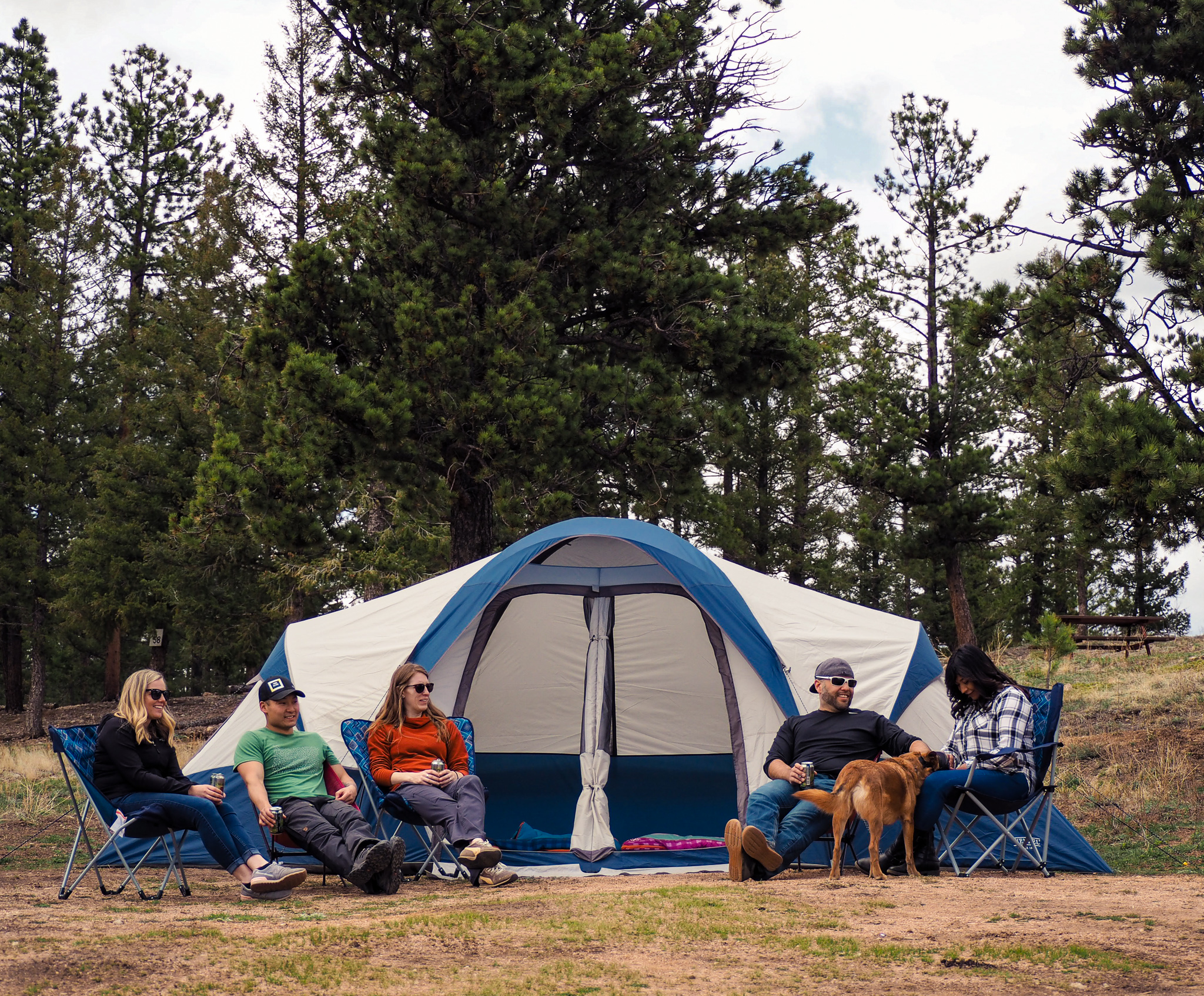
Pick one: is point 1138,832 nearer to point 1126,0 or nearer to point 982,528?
point 1126,0

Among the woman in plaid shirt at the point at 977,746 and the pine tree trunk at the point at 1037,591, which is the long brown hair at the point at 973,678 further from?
the pine tree trunk at the point at 1037,591

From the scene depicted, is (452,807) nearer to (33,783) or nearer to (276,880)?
(276,880)

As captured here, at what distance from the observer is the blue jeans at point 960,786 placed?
4.88m

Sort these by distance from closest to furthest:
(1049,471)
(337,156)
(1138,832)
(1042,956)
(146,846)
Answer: (1042,956), (146,846), (1138,832), (1049,471), (337,156)

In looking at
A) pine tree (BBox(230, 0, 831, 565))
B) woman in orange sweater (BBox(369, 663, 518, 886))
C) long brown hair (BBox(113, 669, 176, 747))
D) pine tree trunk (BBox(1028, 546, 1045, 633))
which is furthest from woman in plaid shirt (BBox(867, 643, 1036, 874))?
pine tree trunk (BBox(1028, 546, 1045, 633))

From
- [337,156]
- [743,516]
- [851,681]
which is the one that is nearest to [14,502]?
[337,156]

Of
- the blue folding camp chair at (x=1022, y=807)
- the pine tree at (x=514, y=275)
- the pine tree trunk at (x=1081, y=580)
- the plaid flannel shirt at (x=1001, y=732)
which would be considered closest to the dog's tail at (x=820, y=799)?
the blue folding camp chair at (x=1022, y=807)

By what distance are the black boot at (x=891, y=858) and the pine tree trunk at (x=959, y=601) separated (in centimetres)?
1177

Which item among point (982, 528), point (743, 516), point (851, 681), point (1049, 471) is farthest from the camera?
point (743, 516)

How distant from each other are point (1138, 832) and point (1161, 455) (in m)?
2.41

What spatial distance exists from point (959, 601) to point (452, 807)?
43.5ft

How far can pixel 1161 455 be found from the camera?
716 cm

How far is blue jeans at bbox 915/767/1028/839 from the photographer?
488 cm

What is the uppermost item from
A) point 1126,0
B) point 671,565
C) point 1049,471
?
point 1126,0
